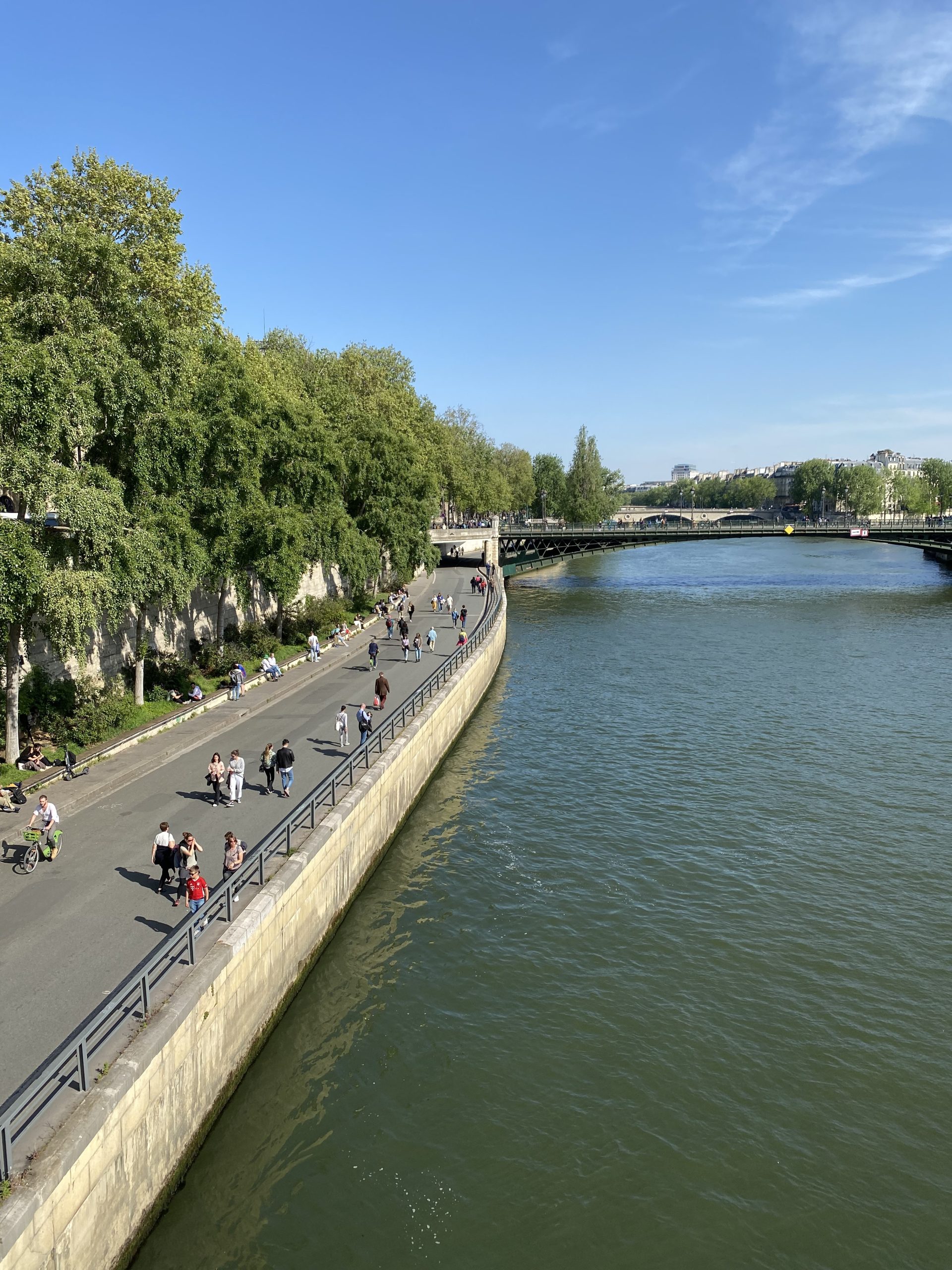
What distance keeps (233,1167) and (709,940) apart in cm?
1011

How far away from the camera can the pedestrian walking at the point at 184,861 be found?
15.2 meters

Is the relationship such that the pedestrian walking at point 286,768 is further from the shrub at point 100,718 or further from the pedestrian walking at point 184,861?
the shrub at point 100,718

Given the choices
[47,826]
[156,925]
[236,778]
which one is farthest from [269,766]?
[156,925]

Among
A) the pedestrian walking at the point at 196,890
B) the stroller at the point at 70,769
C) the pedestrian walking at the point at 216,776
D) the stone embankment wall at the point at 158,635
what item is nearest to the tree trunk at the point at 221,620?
the stone embankment wall at the point at 158,635

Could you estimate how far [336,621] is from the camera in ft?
145

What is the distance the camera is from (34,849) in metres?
16.0

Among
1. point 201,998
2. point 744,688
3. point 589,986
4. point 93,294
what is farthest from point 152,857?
point 744,688

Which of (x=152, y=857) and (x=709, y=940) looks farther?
(x=709, y=940)

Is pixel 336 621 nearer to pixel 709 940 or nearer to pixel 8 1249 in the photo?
pixel 709 940

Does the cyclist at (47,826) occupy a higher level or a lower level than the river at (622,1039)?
higher

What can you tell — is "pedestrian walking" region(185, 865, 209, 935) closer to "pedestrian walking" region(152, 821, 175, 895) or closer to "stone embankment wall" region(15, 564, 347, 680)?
"pedestrian walking" region(152, 821, 175, 895)

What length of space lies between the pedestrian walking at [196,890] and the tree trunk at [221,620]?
20390 mm

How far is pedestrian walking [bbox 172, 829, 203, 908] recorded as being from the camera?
1516 cm

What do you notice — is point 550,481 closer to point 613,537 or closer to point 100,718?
point 613,537
